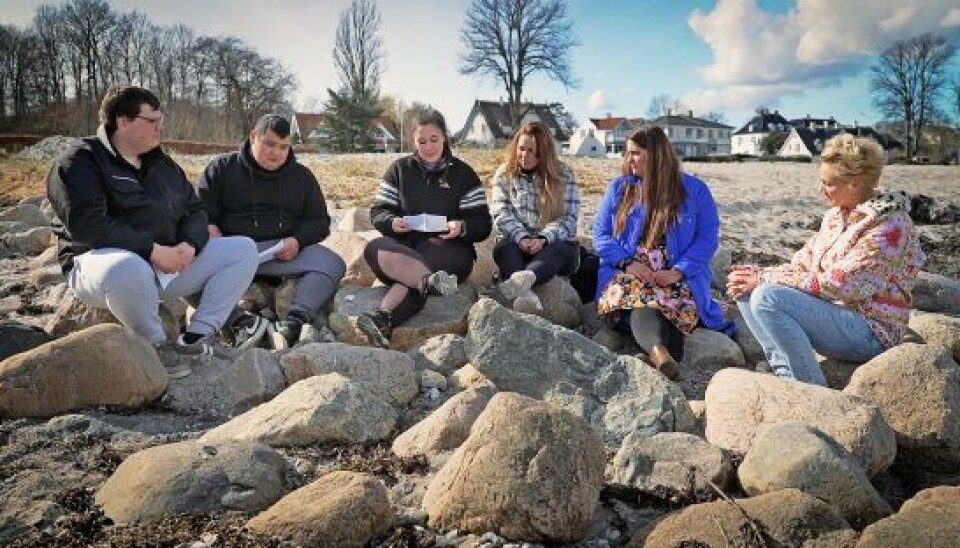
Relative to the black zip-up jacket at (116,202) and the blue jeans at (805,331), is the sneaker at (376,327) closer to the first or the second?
the black zip-up jacket at (116,202)

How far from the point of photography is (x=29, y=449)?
2.96 m

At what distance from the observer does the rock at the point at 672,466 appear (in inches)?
104

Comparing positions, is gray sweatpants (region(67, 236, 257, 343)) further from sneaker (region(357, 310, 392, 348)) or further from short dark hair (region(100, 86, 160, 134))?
sneaker (region(357, 310, 392, 348))

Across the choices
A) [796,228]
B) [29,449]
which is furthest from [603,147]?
[29,449]

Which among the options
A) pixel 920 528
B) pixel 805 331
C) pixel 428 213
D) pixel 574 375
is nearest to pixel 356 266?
pixel 428 213

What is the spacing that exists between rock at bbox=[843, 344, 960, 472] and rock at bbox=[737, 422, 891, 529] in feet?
2.36

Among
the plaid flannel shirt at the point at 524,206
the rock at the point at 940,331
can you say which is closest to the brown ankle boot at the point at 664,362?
the plaid flannel shirt at the point at 524,206

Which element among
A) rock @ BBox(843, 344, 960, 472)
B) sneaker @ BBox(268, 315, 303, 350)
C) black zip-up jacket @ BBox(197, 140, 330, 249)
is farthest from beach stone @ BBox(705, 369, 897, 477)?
black zip-up jacket @ BBox(197, 140, 330, 249)

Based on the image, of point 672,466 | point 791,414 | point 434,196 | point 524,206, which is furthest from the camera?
point 524,206

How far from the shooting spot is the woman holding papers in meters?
4.84

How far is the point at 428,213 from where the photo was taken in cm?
524

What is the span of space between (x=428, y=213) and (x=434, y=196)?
0.45 feet

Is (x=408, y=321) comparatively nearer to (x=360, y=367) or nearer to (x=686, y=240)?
(x=360, y=367)

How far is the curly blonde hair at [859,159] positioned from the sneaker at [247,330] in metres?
3.45
